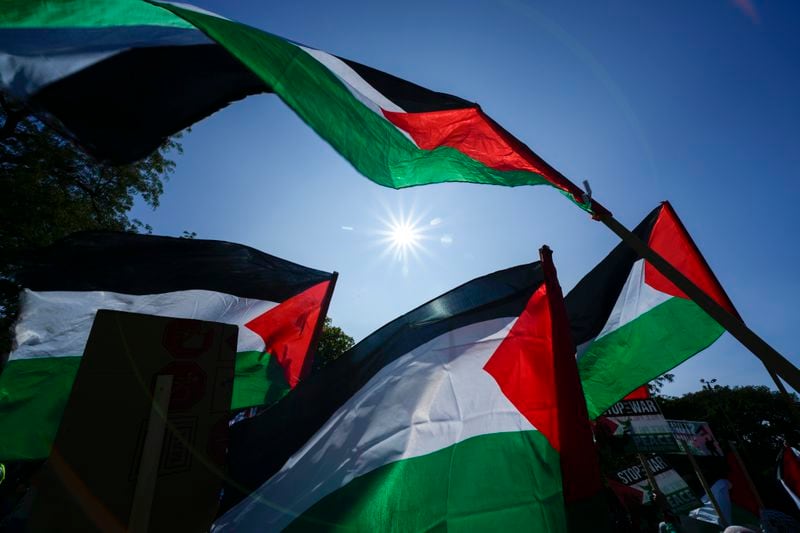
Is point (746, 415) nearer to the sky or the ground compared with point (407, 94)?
nearer to the sky

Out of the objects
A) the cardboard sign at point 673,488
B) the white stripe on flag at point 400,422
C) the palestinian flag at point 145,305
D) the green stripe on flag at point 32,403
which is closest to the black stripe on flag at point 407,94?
the white stripe on flag at point 400,422

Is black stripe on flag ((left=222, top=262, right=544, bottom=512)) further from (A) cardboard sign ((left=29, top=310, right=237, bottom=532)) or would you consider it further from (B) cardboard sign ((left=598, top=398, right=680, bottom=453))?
(B) cardboard sign ((left=598, top=398, right=680, bottom=453))

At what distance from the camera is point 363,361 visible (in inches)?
129

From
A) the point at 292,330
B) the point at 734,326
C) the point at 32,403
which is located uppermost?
the point at 292,330

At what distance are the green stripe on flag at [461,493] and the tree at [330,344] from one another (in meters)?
25.7

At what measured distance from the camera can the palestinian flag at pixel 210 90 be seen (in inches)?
81.6

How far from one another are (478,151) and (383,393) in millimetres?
2192

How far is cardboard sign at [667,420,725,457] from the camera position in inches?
362

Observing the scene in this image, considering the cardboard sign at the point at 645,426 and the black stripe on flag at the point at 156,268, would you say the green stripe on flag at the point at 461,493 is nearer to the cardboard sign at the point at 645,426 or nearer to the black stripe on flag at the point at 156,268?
the black stripe on flag at the point at 156,268

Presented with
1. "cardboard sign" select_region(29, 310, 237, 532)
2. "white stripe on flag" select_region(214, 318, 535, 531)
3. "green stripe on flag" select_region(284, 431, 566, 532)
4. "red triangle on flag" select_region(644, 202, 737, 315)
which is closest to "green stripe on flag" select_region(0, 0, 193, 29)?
"cardboard sign" select_region(29, 310, 237, 532)

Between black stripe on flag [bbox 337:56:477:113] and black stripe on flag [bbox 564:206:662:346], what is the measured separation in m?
2.32

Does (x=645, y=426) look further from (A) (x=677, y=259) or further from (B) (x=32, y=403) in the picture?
(B) (x=32, y=403)

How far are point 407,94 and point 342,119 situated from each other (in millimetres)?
821

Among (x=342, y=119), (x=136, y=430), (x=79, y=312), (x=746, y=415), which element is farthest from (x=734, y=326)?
(x=746, y=415)
